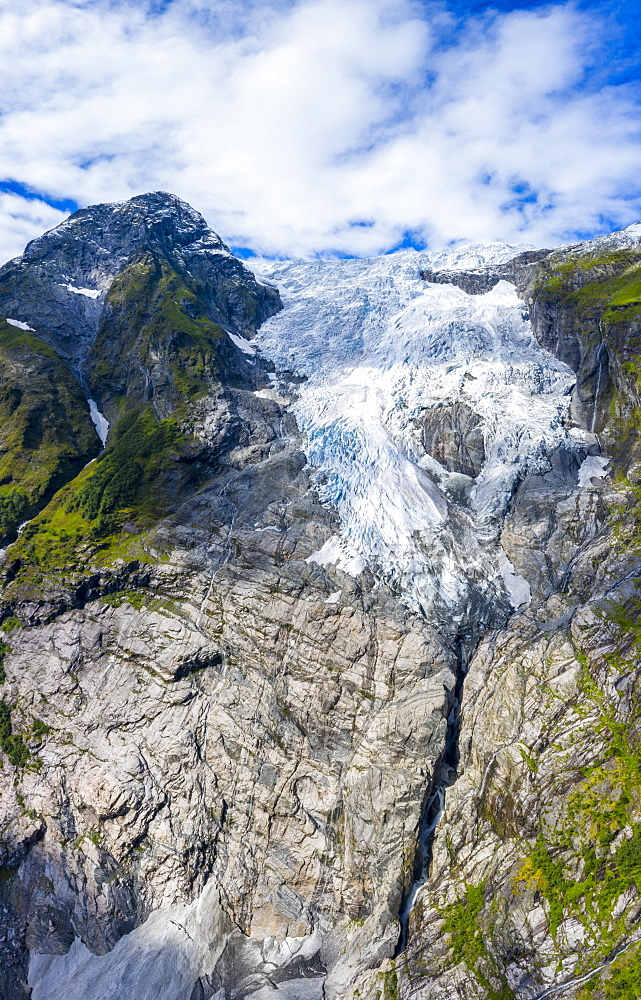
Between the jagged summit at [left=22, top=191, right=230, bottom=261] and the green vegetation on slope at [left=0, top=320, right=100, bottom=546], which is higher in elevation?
the jagged summit at [left=22, top=191, right=230, bottom=261]

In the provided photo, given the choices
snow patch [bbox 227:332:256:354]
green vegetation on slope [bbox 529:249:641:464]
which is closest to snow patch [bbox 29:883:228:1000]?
green vegetation on slope [bbox 529:249:641:464]

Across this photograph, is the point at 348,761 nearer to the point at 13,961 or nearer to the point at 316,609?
the point at 316,609

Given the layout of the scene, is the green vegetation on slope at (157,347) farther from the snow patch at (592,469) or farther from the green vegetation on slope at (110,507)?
the snow patch at (592,469)

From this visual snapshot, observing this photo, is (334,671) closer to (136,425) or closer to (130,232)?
(136,425)

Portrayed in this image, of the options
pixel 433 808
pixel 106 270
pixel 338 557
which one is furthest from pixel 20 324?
pixel 433 808

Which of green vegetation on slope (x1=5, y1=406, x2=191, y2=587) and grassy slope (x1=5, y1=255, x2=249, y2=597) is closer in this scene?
green vegetation on slope (x1=5, y1=406, x2=191, y2=587)

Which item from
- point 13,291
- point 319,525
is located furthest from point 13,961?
point 13,291

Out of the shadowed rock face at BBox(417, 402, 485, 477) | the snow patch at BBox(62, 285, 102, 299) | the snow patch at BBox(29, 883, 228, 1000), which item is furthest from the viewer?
the snow patch at BBox(62, 285, 102, 299)

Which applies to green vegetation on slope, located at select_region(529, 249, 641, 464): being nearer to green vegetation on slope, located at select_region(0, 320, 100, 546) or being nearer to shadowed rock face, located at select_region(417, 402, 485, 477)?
shadowed rock face, located at select_region(417, 402, 485, 477)
